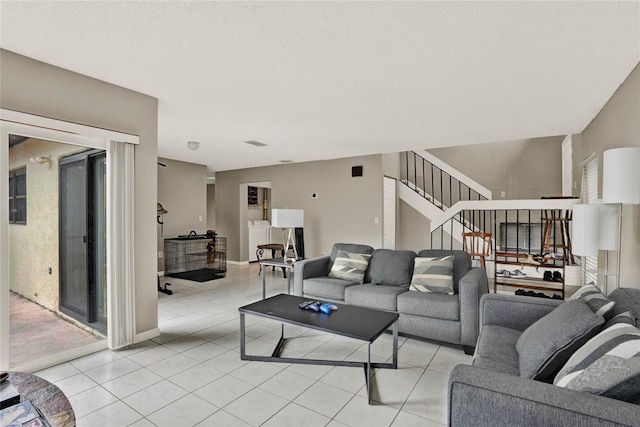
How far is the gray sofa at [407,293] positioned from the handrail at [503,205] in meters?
2.53

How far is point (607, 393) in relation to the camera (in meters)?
1.17

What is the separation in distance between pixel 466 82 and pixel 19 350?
4290mm

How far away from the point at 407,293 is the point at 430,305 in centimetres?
29

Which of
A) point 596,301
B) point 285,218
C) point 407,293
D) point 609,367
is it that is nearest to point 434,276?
point 407,293

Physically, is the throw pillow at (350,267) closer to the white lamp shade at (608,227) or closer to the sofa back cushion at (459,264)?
the sofa back cushion at (459,264)

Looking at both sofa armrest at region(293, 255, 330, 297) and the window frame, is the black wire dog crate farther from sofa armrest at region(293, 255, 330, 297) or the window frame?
the window frame

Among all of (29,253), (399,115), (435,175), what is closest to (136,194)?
(29,253)

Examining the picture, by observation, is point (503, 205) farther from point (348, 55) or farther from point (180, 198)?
point (180, 198)

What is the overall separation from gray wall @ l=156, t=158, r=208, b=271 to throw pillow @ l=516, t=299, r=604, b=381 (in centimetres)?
664

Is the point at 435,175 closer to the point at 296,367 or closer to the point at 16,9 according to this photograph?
the point at 296,367

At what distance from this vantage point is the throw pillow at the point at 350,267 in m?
4.11

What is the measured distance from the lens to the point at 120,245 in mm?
3061

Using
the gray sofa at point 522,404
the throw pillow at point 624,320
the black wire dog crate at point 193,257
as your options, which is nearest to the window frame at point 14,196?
the gray sofa at point 522,404

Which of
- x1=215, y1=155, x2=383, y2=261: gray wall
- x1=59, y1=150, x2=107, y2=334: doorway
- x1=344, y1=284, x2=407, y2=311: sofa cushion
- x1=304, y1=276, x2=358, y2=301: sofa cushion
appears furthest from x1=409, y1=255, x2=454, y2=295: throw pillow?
x1=59, y1=150, x2=107, y2=334: doorway
